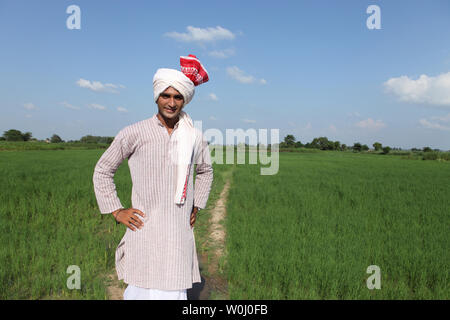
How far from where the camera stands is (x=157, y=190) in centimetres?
154

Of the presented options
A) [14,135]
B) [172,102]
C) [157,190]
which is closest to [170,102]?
[172,102]

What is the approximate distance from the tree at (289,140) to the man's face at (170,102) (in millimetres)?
75916

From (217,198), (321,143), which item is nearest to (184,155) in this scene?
(217,198)

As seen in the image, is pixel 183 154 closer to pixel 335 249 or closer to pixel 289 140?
pixel 335 249

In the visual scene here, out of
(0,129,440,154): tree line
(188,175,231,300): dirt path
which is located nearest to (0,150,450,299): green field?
(188,175,231,300): dirt path

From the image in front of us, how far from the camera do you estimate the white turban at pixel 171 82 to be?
1.50 meters

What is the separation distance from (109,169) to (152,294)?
808 millimetres

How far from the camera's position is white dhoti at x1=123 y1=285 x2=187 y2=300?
1534mm

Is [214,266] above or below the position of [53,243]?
below

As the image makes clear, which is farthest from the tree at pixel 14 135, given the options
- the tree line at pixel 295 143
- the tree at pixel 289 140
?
the tree at pixel 289 140

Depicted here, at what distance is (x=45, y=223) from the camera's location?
13.9ft

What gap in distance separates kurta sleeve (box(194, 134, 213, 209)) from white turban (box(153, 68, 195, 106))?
365 mm

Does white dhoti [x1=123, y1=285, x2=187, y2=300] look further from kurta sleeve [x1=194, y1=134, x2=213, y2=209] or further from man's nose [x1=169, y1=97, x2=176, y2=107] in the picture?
man's nose [x1=169, y1=97, x2=176, y2=107]
